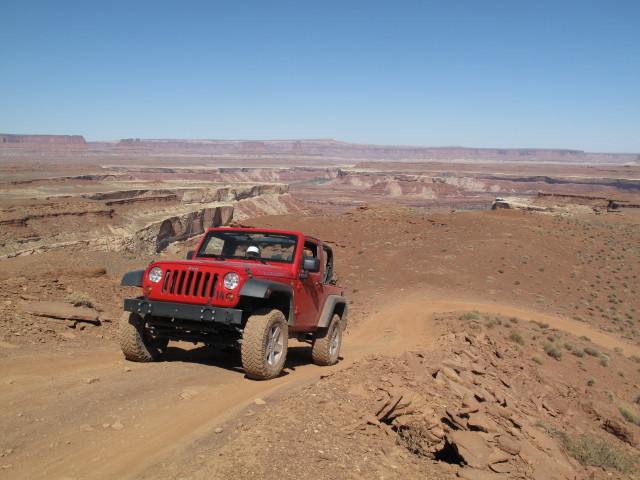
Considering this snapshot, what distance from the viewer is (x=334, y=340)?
32.3 ft

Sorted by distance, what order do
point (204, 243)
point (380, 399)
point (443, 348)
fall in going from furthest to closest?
1. point (443, 348)
2. point (204, 243)
3. point (380, 399)

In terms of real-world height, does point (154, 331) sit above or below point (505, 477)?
above

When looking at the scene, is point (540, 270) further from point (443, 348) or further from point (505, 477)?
point (505, 477)

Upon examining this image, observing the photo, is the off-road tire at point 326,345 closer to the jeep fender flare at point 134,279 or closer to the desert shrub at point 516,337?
the jeep fender flare at point 134,279

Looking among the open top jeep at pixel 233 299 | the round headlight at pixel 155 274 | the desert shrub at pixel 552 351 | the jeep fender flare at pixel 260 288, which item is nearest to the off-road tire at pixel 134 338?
the open top jeep at pixel 233 299

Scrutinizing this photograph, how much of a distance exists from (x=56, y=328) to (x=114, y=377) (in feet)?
13.3

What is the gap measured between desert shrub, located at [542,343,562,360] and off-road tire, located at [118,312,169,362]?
38.9ft

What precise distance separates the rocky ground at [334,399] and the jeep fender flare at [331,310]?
0.78 m

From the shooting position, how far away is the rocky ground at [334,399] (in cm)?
469

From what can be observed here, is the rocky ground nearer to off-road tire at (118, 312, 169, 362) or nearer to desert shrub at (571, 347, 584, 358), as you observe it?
desert shrub at (571, 347, 584, 358)

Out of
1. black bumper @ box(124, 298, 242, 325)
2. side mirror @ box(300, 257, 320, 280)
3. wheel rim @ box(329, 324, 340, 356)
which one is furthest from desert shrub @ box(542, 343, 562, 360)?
black bumper @ box(124, 298, 242, 325)

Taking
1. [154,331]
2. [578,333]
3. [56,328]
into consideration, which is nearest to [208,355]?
[154,331]

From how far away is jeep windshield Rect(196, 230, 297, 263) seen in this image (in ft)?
28.4

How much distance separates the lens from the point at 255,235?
8812mm
